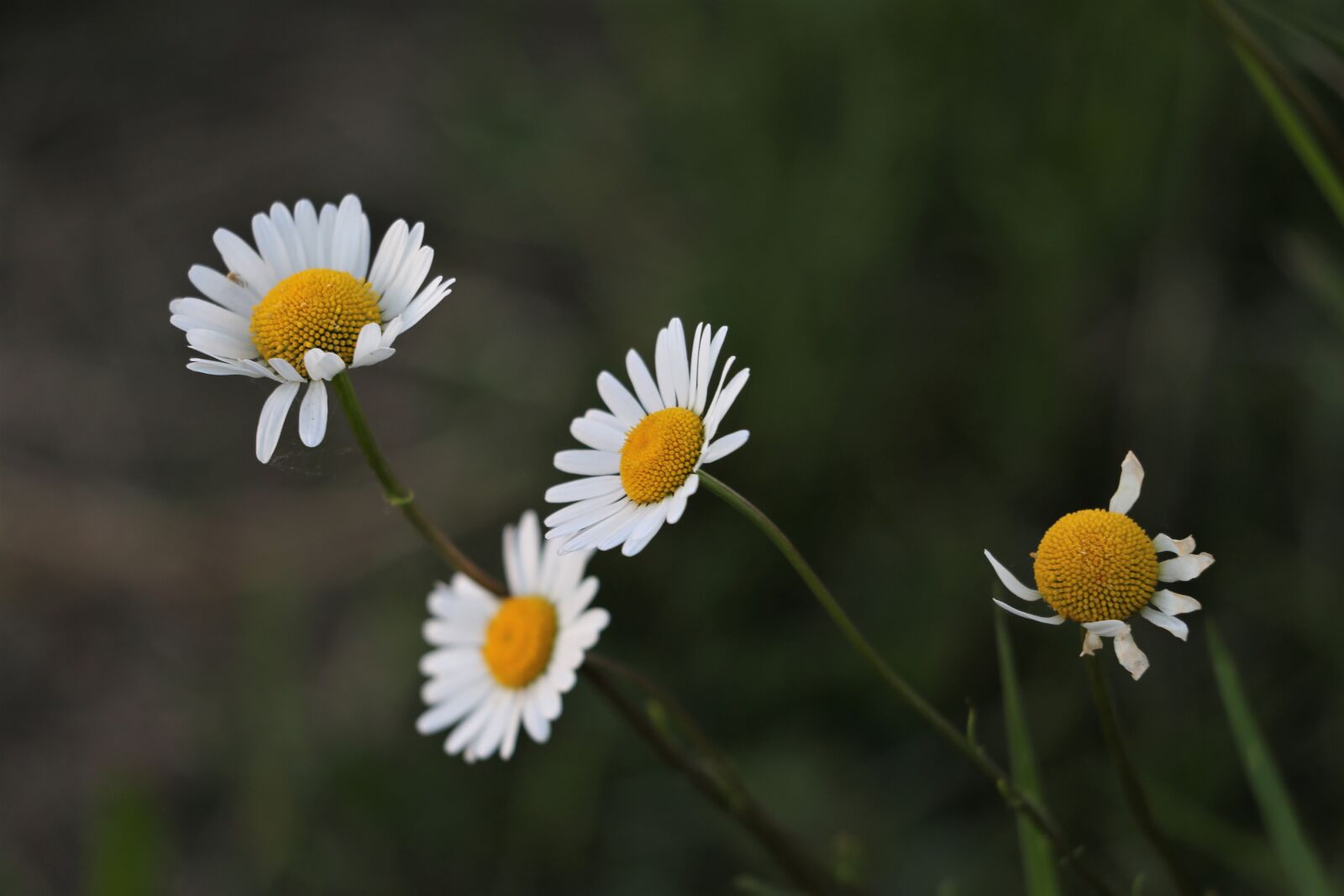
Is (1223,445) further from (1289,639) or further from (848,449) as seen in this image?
(848,449)

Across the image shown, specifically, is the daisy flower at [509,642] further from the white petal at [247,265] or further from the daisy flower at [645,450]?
the white petal at [247,265]

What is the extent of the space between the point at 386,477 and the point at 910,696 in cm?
41

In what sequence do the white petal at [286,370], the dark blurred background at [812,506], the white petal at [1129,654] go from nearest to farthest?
the white petal at [1129,654], the white petal at [286,370], the dark blurred background at [812,506]

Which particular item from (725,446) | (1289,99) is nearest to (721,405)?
(725,446)

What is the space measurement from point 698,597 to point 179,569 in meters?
1.47

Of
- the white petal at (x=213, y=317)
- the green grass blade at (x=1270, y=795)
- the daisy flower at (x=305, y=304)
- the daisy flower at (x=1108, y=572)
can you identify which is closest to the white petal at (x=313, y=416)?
the daisy flower at (x=305, y=304)

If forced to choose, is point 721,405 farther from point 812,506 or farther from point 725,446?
point 812,506

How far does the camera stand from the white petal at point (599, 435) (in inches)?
34.5

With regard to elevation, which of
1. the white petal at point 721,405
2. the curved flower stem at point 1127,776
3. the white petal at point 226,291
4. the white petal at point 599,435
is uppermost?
the white petal at point 226,291

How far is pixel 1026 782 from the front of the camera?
2.90 feet

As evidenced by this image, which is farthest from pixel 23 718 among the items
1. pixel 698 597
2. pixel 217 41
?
pixel 217 41

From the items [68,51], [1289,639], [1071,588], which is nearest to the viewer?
[1071,588]

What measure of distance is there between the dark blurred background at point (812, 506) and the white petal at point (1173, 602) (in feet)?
1.82

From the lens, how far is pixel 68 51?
352 centimetres
